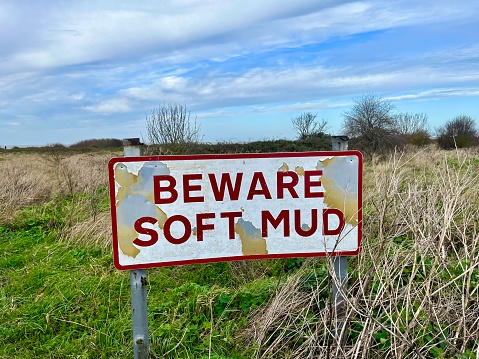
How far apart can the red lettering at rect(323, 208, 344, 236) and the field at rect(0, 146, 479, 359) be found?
0.80 feet

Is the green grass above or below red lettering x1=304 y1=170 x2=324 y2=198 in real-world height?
below

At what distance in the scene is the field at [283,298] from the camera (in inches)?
77.7

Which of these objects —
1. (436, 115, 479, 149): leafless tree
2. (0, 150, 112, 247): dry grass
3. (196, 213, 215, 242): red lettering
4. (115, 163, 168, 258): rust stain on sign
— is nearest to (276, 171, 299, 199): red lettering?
(196, 213, 215, 242): red lettering

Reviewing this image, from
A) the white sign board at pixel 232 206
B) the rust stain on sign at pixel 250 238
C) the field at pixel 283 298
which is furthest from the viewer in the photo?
the rust stain on sign at pixel 250 238

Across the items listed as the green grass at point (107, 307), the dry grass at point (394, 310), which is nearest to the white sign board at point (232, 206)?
the dry grass at point (394, 310)

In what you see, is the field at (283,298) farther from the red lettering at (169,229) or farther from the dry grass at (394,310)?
the red lettering at (169,229)

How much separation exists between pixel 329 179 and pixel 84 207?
5274 mm

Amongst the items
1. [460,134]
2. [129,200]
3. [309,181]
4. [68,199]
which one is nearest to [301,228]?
[309,181]

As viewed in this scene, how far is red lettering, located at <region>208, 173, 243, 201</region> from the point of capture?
2.16 metres

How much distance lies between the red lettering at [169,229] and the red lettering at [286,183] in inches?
22.0

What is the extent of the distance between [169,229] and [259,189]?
0.56m

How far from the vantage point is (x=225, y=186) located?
2.16 meters

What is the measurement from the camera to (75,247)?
189 inches

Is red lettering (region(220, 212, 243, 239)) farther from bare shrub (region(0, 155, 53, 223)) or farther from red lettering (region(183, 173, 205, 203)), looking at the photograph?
bare shrub (region(0, 155, 53, 223))
